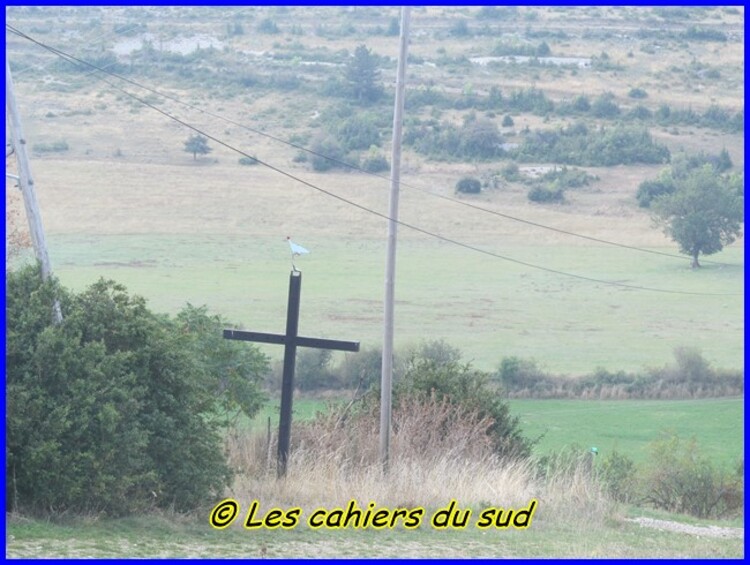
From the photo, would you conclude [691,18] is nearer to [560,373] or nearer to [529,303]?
[529,303]

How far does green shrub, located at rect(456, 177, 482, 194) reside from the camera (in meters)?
75.4

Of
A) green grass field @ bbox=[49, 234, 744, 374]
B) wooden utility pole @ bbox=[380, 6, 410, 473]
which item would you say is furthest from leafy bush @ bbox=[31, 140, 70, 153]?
wooden utility pole @ bbox=[380, 6, 410, 473]

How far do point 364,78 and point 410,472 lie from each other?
2741 inches

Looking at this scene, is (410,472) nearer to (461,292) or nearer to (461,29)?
(461,292)

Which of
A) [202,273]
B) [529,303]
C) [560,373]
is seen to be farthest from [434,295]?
[560,373]

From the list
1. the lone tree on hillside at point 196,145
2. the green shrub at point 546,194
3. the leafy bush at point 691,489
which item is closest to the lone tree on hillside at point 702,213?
the green shrub at point 546,194

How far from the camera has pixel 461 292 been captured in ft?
231

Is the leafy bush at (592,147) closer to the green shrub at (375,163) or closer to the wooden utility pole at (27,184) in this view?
the green shrub at (375,163)

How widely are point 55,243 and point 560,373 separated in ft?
102

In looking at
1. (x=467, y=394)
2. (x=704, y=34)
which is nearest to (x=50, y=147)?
(x=704, y=34)

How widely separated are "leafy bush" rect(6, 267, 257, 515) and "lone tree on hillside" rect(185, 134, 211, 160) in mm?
64800

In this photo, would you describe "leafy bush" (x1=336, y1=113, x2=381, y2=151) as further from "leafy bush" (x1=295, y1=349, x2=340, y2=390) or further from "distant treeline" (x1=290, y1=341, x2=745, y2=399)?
"leafy bush" (x1=295, y1=349, x2=340, y2=390)

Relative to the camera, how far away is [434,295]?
67312mm

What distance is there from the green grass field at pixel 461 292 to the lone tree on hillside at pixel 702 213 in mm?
2148
